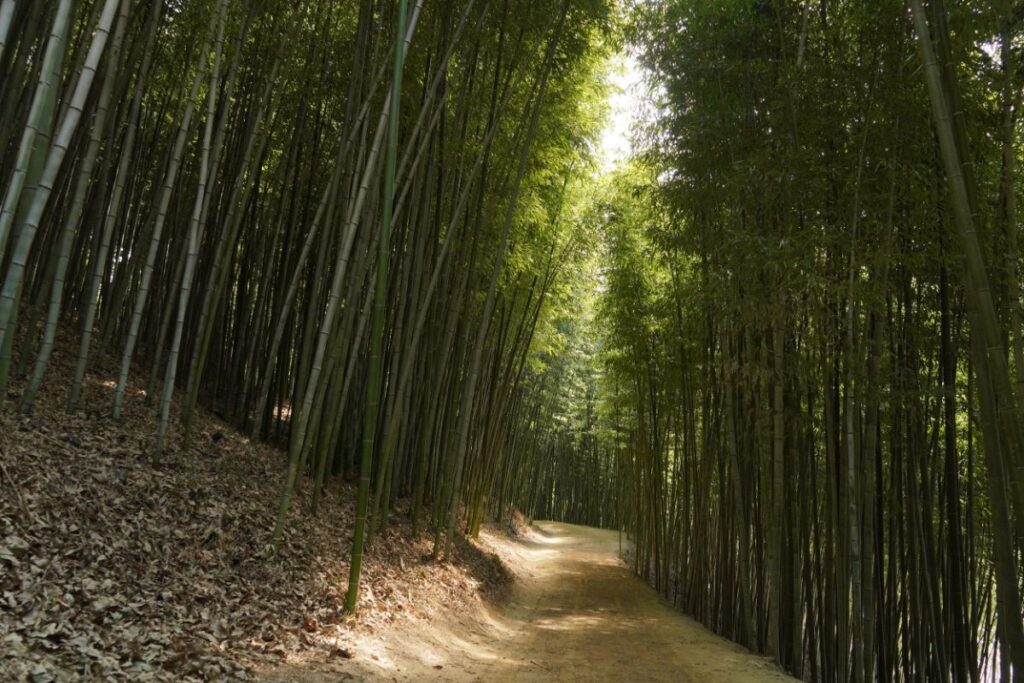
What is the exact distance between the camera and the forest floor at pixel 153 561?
2.49 m

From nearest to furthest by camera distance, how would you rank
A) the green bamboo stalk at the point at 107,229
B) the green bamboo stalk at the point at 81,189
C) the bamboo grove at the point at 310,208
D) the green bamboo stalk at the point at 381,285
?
the green bamboo stalk at the point at 81,189, the green bamboo stalk at the point at 381,285, the green bamboo stalk at the point at 107,229, the bamboo grove at the point at 310,208

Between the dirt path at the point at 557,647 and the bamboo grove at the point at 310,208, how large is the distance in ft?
2.26

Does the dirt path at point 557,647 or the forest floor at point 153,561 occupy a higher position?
the forest floor at point 153,561

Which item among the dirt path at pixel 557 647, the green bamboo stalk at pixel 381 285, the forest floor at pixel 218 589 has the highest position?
the green bamboo stalk at pixel 381 285

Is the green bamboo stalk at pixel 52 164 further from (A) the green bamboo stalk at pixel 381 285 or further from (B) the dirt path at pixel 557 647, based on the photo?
(B) the dirt path at pixel 557 647

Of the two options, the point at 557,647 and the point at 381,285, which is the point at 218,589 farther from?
the point at 557,647

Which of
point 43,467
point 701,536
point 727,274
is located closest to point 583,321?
point 701,536

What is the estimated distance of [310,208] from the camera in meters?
6.46

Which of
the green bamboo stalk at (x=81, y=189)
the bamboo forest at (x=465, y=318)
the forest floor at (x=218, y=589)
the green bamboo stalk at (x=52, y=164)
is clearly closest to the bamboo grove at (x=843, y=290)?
the bamboo forest at (x=465, y=318)

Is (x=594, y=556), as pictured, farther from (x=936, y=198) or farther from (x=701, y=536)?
(x=936, y=198)

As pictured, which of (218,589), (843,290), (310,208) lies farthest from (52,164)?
(843,290)

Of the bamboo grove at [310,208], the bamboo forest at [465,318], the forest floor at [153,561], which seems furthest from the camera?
the bamboo grove at [310,208]

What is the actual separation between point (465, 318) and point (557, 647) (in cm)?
308

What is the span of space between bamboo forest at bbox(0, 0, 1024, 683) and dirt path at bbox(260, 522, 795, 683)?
2.0 inches
